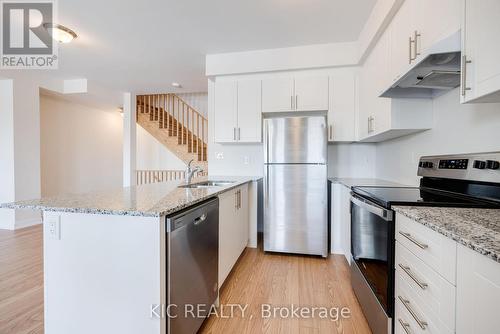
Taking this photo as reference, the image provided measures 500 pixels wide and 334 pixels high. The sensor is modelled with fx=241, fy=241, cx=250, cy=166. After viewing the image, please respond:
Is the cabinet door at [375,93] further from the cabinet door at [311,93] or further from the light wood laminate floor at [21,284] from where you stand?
the light wood laminate floor at [21,284]

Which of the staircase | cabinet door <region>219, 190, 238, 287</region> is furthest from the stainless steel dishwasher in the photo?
the staircase

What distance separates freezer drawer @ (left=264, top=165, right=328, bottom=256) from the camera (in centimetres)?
280

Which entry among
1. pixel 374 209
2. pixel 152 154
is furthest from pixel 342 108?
pixel 152 154

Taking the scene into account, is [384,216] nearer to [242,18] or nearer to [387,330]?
[387,330]

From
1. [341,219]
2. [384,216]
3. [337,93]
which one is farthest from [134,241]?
[337,93]

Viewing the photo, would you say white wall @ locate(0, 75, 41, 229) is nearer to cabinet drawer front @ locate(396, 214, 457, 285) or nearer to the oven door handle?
the oven door handle

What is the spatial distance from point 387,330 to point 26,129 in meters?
5.35

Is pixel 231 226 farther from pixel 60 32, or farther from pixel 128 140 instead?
pixel 128 140

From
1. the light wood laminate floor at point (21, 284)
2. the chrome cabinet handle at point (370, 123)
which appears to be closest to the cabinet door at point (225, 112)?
the chrome cabinet handle at point (370, 123)

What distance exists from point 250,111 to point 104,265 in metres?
2.57

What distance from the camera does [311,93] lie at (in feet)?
10.4

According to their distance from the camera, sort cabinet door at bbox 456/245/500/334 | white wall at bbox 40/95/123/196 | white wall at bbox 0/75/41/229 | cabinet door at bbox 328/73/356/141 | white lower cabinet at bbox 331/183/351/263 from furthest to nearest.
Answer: white wall at bbox 40/95/123/196
white wall at bbox 0/75/41/229
cabinet door at bbox 328/73/356/141
white lower cabinet at bbox 331/183/351/263
cabinet door at bbox 456/245/500/334

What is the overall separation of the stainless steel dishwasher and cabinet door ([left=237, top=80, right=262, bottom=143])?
1.71 m

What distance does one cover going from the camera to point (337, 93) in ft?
10.2
